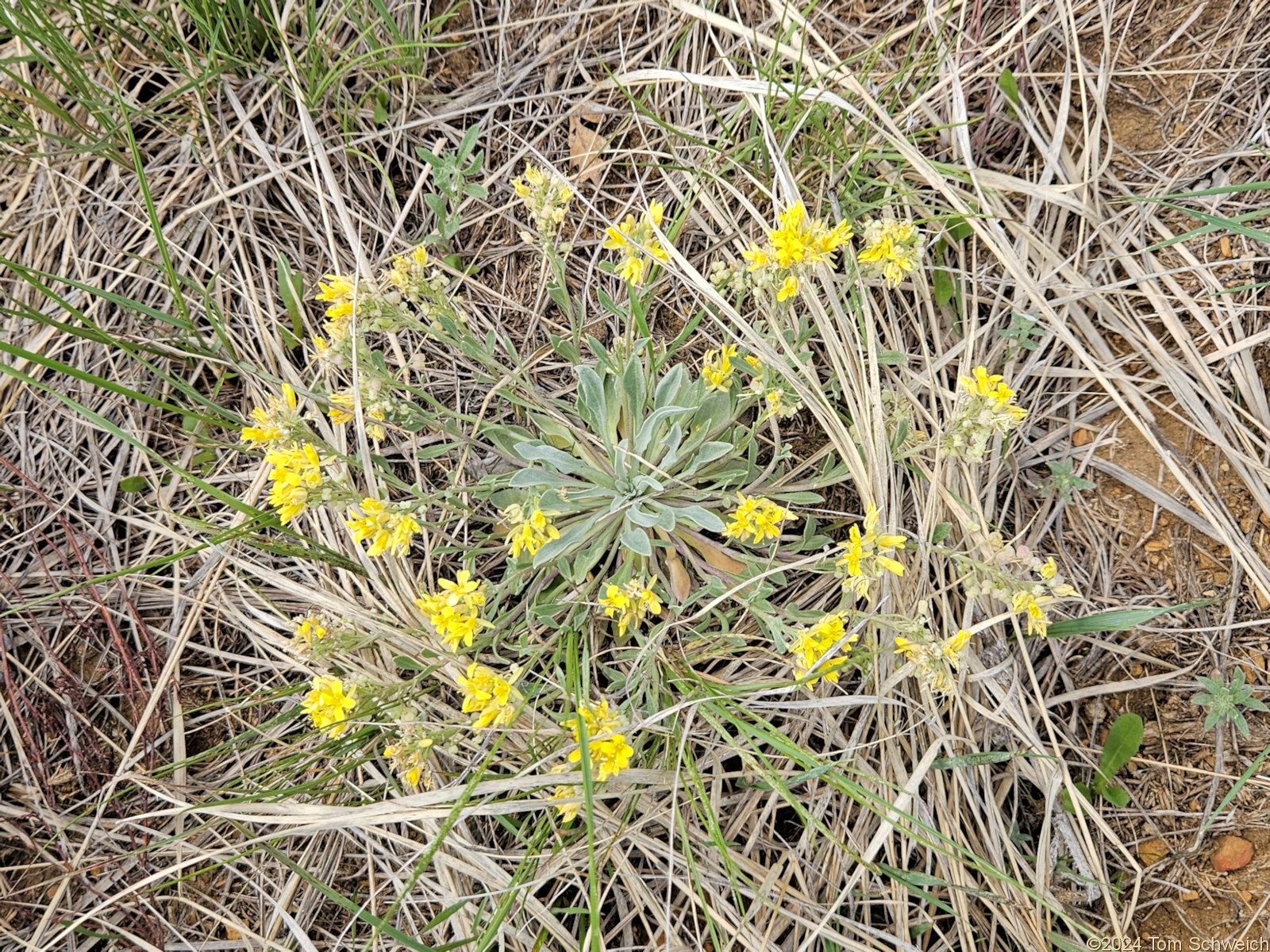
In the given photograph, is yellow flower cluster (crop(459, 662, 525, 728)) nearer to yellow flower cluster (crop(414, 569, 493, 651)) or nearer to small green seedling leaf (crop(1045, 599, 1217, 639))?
yellow flower cluster (crop(414, 569, 493, 651))

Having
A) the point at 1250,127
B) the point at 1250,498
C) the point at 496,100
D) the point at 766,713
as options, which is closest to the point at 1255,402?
the point at 1250,498

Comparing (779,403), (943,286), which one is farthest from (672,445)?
(943,286)

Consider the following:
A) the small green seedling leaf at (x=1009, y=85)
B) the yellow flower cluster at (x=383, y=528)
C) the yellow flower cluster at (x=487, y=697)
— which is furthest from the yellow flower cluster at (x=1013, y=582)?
the small green seedling leaf at (x=1009, y=85)

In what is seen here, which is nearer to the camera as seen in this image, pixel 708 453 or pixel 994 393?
pixel 994 393

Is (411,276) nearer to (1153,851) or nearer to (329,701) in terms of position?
(329,701)

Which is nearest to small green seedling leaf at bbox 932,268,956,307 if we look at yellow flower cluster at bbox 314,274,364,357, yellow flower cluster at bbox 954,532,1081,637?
yellow flower cluster at bbox 954,532,1081,637
